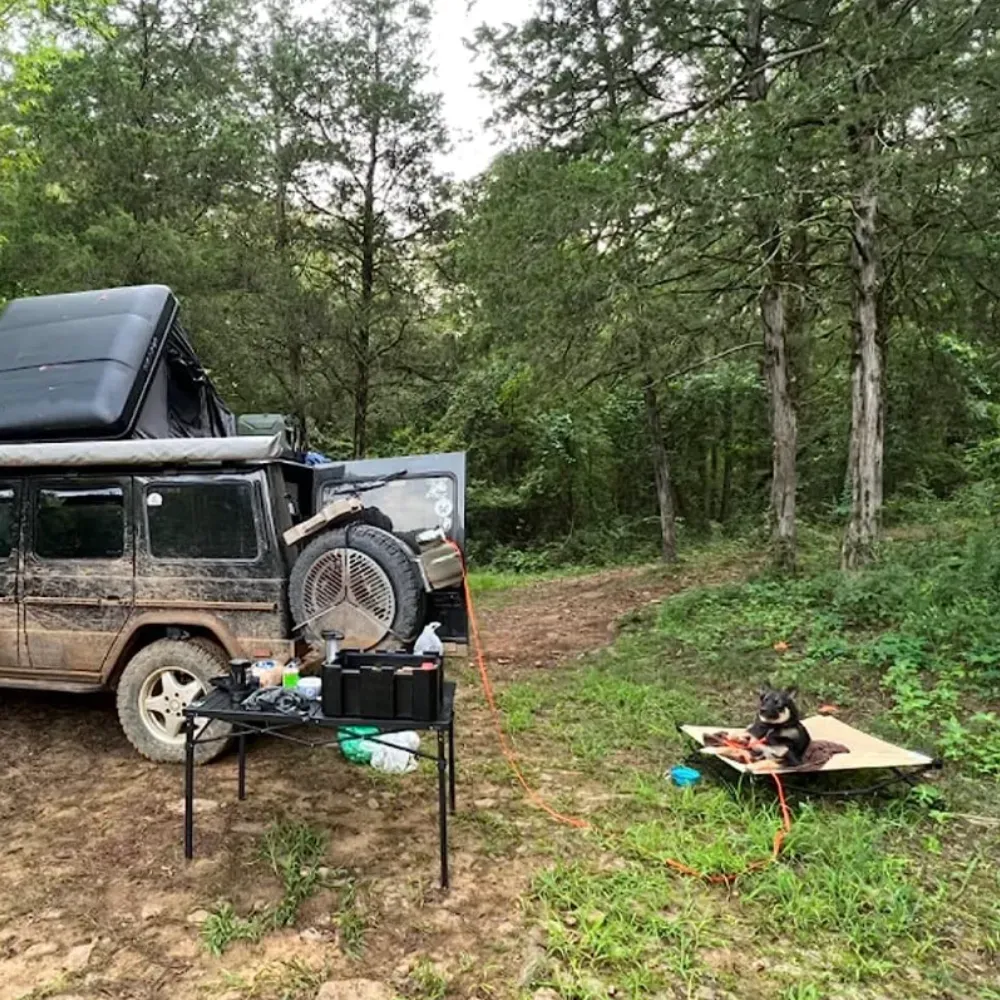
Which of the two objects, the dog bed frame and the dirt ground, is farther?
the dog bed frame

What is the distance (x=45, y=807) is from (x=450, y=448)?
418 inches

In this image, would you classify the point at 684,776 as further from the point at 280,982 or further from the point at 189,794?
the point at 189,794

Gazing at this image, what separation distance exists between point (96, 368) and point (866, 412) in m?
6.45

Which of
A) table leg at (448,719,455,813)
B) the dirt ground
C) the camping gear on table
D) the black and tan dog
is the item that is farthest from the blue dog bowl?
the camping gear on table

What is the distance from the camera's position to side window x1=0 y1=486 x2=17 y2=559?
4227 millimetres

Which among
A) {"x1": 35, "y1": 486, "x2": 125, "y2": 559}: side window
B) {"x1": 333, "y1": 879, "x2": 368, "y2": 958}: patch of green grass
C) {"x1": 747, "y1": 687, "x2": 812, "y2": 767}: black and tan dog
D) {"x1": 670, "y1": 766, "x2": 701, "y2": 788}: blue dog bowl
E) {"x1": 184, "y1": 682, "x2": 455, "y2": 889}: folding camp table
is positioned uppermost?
{"x1": 35, "y1": 486, "x2": 125, "y2": 559}: side window

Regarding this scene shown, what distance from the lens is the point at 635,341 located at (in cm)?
827

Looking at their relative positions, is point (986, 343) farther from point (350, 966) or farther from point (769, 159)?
point (350, 966)

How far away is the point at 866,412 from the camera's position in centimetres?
702

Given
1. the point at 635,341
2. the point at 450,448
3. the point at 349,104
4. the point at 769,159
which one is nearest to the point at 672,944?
the point at 769,159

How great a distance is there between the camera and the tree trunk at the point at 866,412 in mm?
6996

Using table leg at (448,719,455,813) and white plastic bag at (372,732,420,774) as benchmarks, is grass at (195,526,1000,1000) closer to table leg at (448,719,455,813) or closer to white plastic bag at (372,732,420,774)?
table leg at (448,719,455,813)

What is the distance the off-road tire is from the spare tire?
58 centimetres

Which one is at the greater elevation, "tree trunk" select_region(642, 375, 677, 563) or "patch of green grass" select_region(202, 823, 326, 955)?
"tree trunk" select_region(642, 375, 677, 563)
